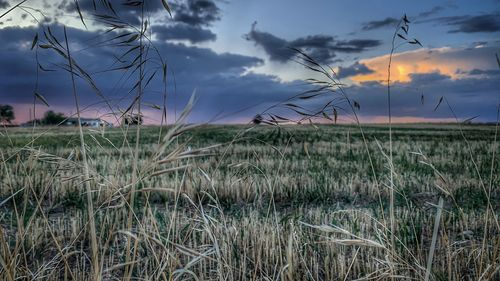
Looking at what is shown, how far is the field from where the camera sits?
2223 millimetres

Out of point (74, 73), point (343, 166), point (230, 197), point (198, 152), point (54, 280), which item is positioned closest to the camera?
point (198, 152)

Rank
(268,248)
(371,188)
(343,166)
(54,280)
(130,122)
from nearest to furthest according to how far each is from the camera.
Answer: (130,122), (54,280), (268,248), (371,188), (343,166)

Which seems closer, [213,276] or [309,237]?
[213,276]

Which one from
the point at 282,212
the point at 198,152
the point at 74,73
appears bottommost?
the point at 282,212

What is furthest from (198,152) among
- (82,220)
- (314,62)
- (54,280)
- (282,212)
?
(282,212)

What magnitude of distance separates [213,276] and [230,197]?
363 cm

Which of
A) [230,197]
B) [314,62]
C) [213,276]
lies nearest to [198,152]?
[314,62]

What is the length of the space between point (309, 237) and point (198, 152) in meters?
2.56

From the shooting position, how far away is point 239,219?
4.96m

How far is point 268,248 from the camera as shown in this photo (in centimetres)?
367

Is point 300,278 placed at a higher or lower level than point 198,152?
lower

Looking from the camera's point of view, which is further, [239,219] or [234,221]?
[239,219]

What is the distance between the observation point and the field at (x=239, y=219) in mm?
2223

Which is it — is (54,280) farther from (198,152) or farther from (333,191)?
(333,191)
